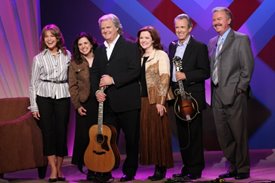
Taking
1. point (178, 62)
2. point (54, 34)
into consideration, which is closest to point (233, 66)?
point (178, 62)

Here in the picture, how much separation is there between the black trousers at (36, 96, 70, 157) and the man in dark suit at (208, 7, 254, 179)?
1.52 m

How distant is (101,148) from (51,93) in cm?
77

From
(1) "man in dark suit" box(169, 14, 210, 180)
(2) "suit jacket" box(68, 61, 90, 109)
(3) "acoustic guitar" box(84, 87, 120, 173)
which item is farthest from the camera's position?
(2) "suit jacket" box(68, 61, 90, 109)

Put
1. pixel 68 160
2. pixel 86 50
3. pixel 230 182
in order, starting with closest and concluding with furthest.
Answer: pixel 230 182 < pixel 86 50 < pixel 68 160

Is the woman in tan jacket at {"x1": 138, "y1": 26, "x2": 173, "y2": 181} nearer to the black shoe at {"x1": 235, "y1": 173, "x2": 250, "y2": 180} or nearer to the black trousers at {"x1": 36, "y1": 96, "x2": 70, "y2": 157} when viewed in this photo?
the black shoe at {"x1": 235, "y1": 173, "x2": 250, "y2": 180}

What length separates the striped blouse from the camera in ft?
17.3

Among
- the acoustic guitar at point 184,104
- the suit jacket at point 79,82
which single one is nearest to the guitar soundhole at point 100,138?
the suit jacket at point 79,82

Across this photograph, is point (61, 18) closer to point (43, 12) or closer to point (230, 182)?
point (43, 12)

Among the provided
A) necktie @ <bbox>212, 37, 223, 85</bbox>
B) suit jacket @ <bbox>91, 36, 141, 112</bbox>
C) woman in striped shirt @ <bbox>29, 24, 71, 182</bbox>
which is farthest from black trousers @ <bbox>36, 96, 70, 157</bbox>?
necktie @ <bbox>212, 37, 223, 85</bbox>

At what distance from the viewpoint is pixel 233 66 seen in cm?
506

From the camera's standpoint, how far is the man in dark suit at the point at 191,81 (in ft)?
16.7

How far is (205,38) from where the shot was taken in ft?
22.4

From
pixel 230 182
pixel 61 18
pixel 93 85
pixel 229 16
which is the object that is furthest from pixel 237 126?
pixel 61 18

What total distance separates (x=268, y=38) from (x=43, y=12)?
3142 mm
